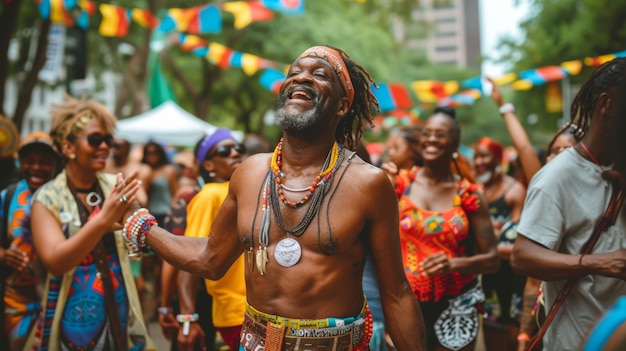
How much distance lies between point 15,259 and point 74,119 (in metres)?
1.02

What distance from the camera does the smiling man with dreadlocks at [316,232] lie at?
9.34 feet

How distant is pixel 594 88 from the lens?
11.4 ft

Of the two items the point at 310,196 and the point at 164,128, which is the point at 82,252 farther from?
the point at 164,128

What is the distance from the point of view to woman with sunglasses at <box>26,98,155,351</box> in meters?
3.90

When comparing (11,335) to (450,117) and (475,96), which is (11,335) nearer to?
(450,117)

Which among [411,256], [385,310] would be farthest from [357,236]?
[411,256]

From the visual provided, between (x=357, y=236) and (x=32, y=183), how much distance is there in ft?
10.6

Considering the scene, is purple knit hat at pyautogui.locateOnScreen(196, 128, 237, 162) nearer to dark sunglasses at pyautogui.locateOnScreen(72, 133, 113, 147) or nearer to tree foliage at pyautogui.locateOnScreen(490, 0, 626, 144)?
dark sunglasses at pyautogui.locateOnScreen(72, 133, 113, 147)

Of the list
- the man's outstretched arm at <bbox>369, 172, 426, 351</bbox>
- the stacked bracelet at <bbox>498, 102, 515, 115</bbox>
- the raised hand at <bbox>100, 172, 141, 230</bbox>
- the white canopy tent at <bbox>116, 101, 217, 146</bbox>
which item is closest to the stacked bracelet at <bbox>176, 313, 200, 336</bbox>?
the raised hand at <bbox>100, 172, 141, 230</bbox>

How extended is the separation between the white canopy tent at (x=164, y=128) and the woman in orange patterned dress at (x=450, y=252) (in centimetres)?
990

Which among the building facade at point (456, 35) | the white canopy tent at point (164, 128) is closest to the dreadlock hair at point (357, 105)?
the white canopy tent at point (164, 128)

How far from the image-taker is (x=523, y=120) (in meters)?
27.3

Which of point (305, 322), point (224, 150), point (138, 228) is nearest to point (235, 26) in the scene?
point (224, 150)

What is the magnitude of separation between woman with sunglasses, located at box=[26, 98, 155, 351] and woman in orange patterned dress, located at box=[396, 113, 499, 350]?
1946 millimetres
